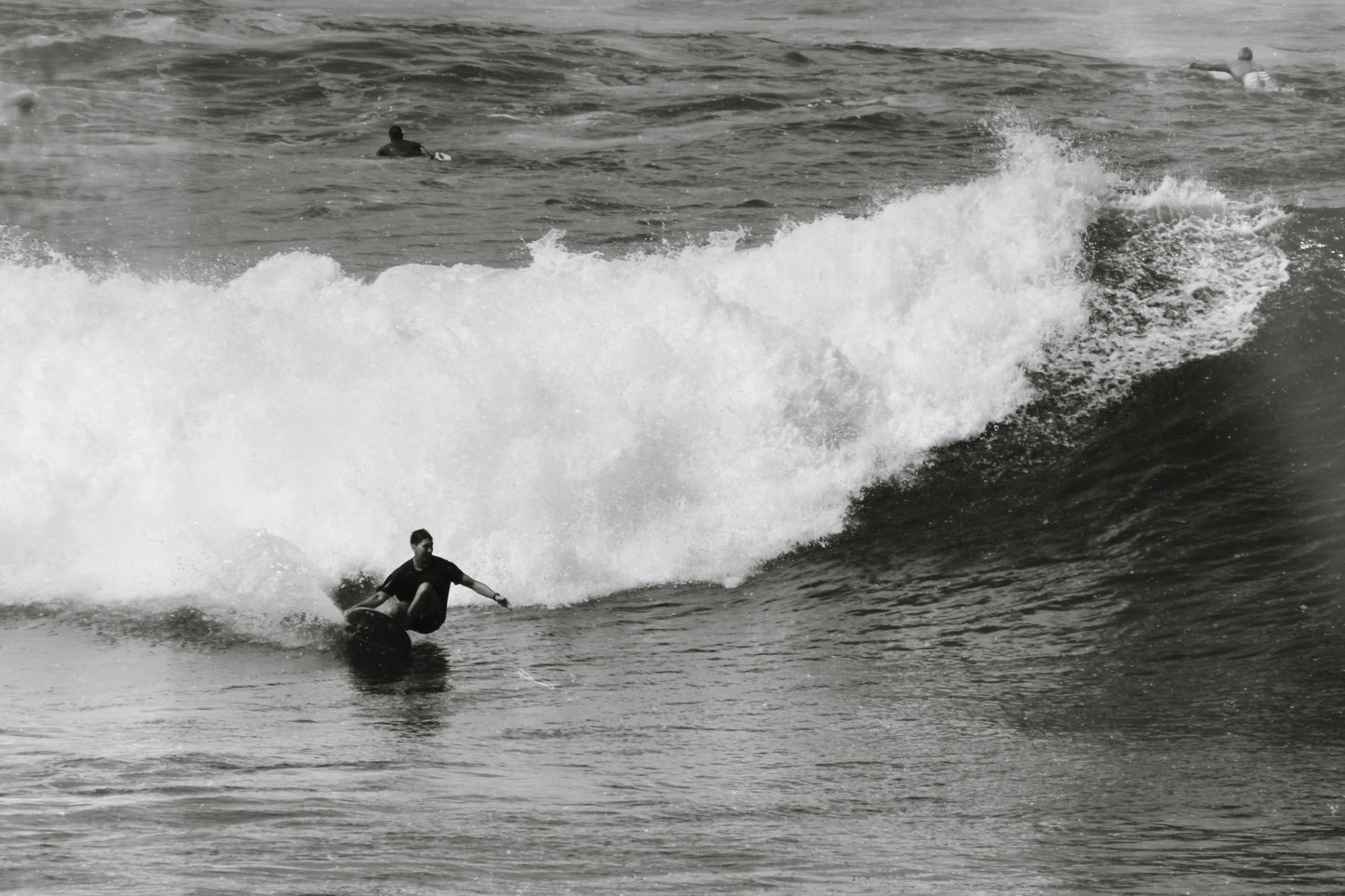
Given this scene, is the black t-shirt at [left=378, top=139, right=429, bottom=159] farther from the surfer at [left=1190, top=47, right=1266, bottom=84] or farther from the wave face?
the surfer at [left=1190, top=47, right=1266, bottom=84]

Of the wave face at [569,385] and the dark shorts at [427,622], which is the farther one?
the wave face at [569,385]

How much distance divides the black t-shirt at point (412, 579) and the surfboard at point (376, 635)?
0.66ft

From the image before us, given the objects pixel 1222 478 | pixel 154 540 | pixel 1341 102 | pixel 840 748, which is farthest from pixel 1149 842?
pixel 1341 102

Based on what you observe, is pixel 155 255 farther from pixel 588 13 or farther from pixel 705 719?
pixel 588 13

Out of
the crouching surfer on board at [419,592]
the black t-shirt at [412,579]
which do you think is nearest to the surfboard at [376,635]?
the crouching surfer on board at [419,592]

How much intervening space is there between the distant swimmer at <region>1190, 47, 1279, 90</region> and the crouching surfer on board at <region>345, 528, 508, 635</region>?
18.6 m

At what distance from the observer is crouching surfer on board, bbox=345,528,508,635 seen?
356 inches

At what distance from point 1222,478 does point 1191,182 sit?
6110mm

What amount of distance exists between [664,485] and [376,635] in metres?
3.07

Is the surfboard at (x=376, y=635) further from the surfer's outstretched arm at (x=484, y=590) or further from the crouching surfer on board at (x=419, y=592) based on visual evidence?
the surfer's outstretched arm at (x=484, y=590)

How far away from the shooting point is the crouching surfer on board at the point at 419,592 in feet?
29.6

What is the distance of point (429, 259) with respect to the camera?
1453 centimetres

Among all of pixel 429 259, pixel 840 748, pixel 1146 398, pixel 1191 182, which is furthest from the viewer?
pixel 1191 182

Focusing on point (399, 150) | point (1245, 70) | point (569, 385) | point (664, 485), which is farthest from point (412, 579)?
point (1245, 70)
